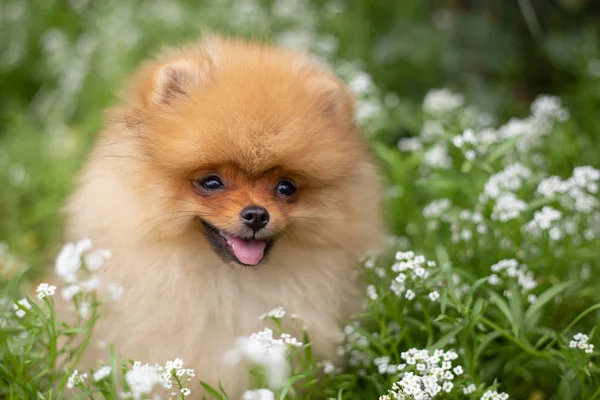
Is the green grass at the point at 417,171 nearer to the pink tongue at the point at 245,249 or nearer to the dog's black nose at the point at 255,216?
the pink tongue at the point at 245,249

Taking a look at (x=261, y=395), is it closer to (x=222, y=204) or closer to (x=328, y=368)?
(x=328, y=368)

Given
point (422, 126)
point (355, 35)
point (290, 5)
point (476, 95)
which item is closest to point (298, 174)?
point (422, 126)

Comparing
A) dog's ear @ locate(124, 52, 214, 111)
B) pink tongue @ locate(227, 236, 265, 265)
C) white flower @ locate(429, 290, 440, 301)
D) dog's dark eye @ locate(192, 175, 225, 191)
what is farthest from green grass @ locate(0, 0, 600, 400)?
dog's ear @ locate(124, 52, 214, 111)

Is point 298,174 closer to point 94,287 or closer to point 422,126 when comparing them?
point 94,287

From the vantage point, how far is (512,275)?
2543mm

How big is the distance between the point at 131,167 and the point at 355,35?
293 centimetres

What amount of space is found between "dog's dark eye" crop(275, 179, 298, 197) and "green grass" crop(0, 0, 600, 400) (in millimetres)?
428

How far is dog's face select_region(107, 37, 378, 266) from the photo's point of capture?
2.16 metres

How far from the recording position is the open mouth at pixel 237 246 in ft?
7.45

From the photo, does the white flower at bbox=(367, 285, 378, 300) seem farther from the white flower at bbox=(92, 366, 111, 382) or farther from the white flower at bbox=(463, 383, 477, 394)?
the white flower at bbox=(92, 366, 111, 382)

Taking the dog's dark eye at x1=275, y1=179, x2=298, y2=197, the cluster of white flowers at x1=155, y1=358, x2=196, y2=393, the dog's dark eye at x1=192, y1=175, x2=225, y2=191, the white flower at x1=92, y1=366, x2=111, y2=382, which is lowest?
the white flower at x1=92, y1=366, x2=111, y2=382

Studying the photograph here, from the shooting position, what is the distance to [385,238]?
2.80 meters

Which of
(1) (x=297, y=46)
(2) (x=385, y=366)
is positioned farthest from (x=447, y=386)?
(1) (x=297, y=46)

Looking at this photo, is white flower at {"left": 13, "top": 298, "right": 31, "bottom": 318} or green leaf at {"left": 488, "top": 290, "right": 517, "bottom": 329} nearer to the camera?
white flower at {"left": 13, "top": 298, "right": 31, "bottom": 318}
